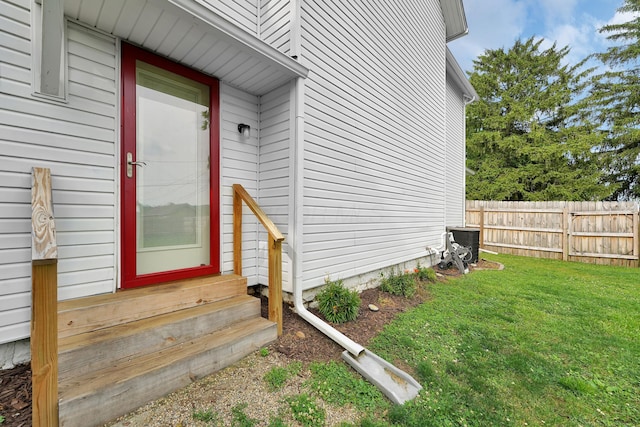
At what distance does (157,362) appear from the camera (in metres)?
1.89

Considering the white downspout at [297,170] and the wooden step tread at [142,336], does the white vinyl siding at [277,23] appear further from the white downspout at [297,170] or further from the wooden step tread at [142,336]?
the wooden step tread at [142,336]

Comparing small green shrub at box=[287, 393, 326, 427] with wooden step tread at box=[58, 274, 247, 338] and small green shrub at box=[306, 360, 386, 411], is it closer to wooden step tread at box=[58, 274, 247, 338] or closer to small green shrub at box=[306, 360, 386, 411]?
small green shrub at box=[306, 360, 386, 411]

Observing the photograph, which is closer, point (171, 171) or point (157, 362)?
point (157, 362)

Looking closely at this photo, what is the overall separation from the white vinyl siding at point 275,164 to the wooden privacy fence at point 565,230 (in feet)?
29.5

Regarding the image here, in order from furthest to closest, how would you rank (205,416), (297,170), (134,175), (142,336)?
(297,170) → (134,175) → (142,336) → (205,416)

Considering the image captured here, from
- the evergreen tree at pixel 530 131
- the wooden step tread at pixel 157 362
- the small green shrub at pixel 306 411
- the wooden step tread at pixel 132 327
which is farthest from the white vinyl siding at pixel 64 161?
the evergreen tree at pixel 530 131

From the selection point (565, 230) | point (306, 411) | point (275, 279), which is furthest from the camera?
point (565, 230)

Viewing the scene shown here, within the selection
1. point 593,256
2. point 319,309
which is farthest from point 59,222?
point 593,256

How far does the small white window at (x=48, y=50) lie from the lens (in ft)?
5.83

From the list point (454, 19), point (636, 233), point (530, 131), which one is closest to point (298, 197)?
point (454, 19)

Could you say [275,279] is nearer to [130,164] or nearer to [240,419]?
[240,419]

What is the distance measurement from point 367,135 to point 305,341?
10.3ft

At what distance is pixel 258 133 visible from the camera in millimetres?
3480

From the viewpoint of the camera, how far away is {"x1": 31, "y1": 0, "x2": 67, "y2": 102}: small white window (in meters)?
1.78
